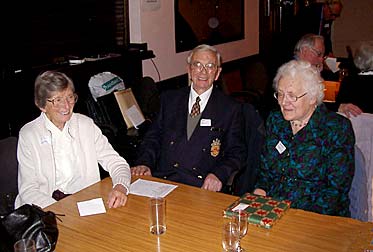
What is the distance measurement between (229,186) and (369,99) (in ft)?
5.58

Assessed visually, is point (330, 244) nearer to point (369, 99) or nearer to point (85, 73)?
point (369, 99)

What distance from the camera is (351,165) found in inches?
Answer: 99.2

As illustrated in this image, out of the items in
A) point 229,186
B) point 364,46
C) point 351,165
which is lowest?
point 229,186

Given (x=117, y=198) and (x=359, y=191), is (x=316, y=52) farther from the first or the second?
(x=117, y=198)

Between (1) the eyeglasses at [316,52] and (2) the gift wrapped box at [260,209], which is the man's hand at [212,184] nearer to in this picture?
(2) the gift wrapped box at [260,209]

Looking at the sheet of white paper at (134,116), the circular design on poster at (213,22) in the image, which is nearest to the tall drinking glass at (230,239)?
the sheet of white paper at (134,116)

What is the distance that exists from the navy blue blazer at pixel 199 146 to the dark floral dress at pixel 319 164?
18.9 inches

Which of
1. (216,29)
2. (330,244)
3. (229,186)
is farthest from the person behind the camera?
(216,29)

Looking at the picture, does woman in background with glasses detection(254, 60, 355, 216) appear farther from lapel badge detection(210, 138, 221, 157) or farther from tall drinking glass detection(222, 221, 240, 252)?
tall drinking glass detection(222, 221, 240, 252)

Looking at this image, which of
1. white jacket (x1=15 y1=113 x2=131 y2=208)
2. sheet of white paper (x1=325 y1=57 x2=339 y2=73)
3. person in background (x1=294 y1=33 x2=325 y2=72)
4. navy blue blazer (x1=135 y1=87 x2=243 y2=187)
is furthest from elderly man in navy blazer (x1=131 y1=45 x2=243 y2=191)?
sheet of white paper (x1=325 y1=57 x2=339 y2=73)

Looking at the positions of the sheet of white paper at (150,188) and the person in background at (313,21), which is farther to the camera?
the person in background at (313,21)

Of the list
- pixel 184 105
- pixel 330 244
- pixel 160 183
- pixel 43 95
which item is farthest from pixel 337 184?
pixel 43 95

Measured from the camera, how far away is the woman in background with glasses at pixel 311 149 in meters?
2.52

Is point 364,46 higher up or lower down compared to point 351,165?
higher up
